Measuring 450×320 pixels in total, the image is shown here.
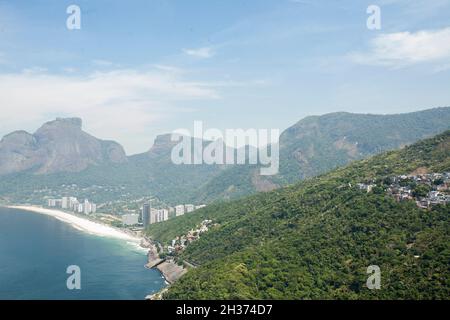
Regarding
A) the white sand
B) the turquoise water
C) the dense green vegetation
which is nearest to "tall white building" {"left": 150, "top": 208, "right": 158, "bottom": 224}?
the white sand

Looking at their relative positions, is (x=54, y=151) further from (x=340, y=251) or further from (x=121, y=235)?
(x=340, y=251)

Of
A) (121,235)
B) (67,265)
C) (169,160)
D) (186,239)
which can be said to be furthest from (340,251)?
(169,160)

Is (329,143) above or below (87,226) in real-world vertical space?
above

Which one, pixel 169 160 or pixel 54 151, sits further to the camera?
pixel 169 160

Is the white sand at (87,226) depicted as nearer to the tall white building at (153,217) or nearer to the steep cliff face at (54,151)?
the tall white building at (153,217)

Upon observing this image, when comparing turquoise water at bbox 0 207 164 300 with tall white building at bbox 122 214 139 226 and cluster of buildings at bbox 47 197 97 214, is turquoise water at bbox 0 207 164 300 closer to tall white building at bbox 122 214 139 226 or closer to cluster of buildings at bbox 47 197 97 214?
tall white building at bbox 122 214 139 226

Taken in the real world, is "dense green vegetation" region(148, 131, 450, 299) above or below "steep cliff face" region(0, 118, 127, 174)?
below

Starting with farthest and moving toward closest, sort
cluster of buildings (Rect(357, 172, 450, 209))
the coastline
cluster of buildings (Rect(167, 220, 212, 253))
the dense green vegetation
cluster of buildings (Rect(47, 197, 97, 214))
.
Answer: cluster of buildings (Rect(47, 197, 97, 214)) < cluster of buildings (Rect(167, 220, 212, 253)) < the coastline < cluster of buildings (Rect(357, 172, 450, 209)) < the dense green vegetation

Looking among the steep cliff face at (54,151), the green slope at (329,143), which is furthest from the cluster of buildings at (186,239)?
the steep cliff face at (54,151)
